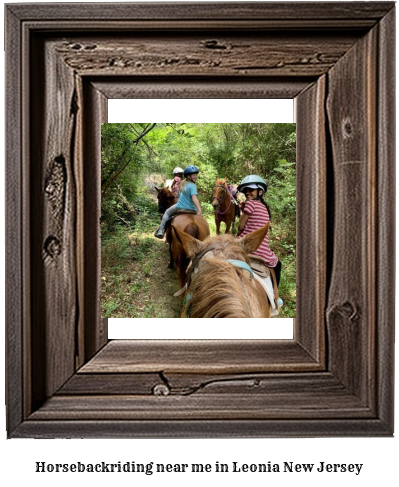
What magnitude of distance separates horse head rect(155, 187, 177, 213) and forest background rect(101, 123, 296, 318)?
0.01m

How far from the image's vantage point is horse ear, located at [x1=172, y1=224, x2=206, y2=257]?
1084 mm

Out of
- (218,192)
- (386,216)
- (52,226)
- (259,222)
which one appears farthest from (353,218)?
(52,226)

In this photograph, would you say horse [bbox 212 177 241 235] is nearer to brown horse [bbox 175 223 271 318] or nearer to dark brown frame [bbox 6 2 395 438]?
brown horse [bbox 175 223 271 318]

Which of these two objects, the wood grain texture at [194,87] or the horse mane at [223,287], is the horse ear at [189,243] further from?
the wood grain texture at [194,87]

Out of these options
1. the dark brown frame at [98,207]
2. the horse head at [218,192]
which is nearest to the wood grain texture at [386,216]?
the dark brown frame at [98,207]

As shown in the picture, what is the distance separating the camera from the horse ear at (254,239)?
1083 mm

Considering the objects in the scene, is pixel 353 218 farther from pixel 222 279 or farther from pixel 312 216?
pixel 222 279

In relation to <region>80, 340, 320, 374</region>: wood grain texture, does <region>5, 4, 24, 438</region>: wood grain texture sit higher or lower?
higher

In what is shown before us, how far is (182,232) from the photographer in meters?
1.08

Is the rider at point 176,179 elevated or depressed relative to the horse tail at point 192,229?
elevated

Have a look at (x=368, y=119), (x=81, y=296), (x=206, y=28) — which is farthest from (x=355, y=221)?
(x=81, y=296)

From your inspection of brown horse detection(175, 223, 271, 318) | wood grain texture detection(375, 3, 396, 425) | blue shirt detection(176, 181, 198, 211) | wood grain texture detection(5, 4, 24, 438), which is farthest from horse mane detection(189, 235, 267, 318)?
wood grain texture detection(5, 4, 24, 438)

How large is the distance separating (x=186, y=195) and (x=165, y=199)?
53mm

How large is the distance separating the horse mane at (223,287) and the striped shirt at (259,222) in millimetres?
45
